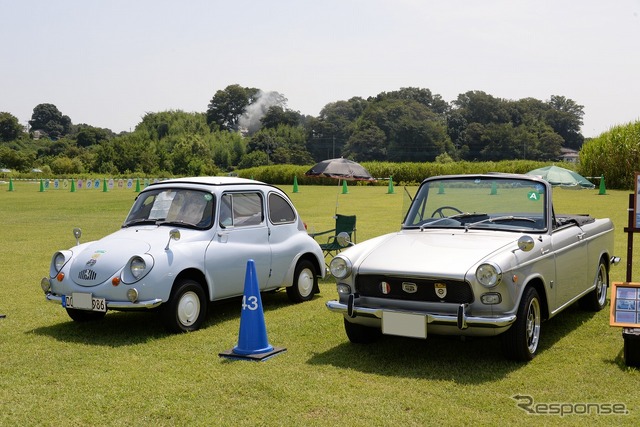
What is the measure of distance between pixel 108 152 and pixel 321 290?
2973 inches

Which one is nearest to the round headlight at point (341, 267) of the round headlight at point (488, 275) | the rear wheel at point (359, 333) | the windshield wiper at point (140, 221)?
the rear wheel at point (359, 333)

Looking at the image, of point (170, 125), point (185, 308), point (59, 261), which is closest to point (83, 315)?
point (59, 261)

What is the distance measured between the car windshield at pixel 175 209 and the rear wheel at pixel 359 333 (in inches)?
89.3

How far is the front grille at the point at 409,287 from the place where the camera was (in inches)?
235

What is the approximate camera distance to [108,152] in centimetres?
8144

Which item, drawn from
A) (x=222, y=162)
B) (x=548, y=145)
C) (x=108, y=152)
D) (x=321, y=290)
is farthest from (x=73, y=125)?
(x=321, y=290)

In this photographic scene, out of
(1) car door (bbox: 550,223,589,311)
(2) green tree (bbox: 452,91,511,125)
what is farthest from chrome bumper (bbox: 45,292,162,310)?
(2) green tree (bbox: 452,91,511,125)

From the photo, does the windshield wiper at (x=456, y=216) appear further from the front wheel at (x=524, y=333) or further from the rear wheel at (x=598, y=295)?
the rear wheel at (x=598, y=295)

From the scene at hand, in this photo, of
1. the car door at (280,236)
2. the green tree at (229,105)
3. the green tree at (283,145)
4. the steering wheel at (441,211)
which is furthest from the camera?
the green tree at (229,105)

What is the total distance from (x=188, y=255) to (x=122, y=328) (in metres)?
1.19

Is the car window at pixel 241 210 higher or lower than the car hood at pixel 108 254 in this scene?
higher

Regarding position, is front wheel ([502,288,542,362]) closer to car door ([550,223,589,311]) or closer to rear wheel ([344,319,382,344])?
car door ([550,223,589,311])

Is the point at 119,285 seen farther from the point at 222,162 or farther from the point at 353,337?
the point at 222,162

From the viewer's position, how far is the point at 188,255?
25.2 ft
